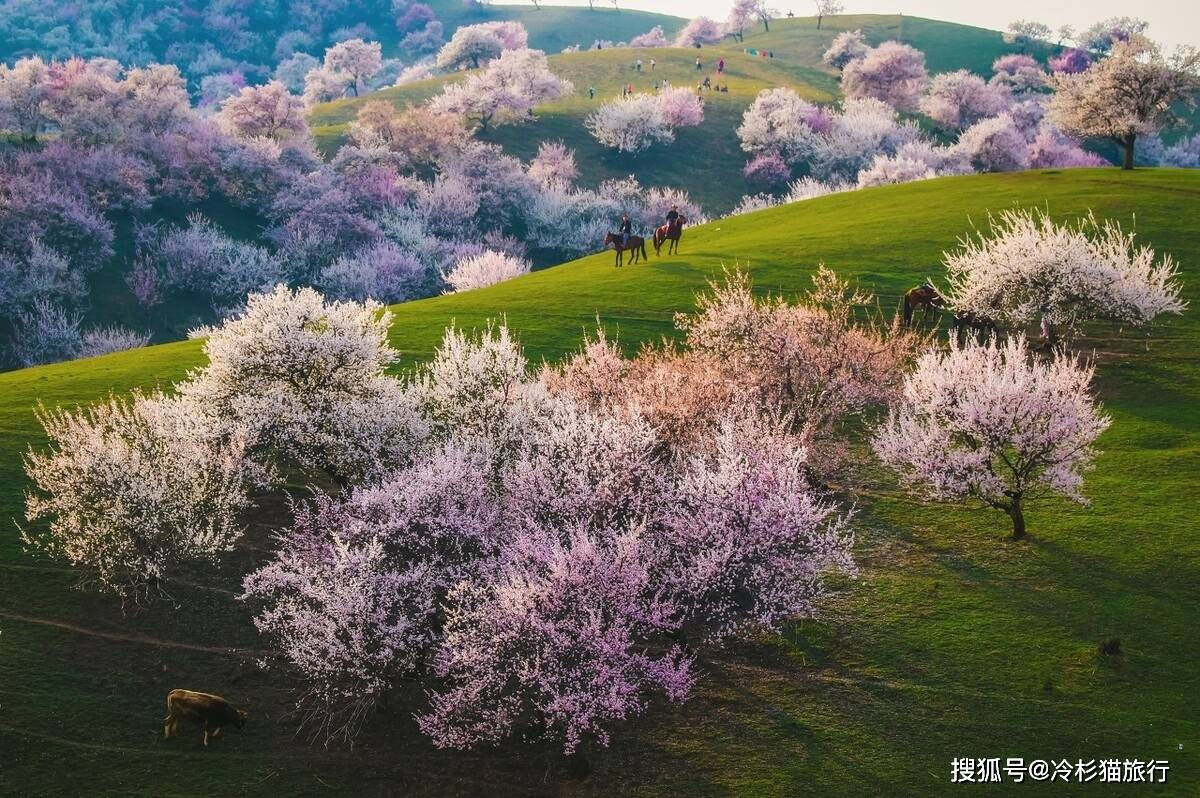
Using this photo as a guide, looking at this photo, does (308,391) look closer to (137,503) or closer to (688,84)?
(137,503)

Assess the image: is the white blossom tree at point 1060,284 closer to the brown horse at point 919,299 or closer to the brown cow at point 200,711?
the brown horse at point 919,299

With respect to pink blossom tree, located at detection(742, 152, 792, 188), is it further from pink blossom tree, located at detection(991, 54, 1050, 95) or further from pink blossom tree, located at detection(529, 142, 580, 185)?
pink blossom tree, located at detection(991, 54, 1050, 95)

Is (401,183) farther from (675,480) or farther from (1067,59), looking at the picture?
(1067,59)

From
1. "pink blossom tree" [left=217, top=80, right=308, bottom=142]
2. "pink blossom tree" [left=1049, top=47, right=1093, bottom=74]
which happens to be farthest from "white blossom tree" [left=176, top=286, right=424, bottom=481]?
"pink blossom tree" [left=1049, top=47, right=1093, bottom=74]

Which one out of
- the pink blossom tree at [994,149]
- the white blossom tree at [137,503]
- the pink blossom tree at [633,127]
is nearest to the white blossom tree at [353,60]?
the pink blossom tree at [633,127]

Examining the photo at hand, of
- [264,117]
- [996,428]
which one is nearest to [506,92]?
[264,117]

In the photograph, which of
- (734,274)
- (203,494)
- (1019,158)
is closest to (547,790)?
(203,494)
